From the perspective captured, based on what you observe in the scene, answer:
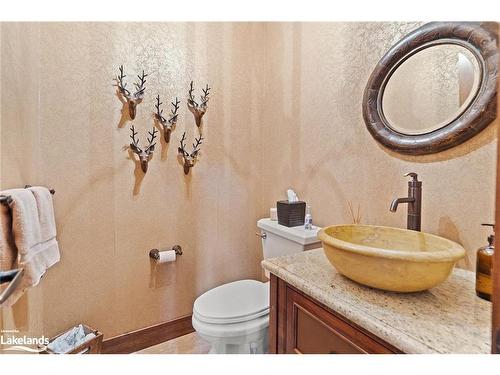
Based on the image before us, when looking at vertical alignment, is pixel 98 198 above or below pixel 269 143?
below

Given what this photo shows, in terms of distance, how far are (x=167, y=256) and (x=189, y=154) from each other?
598 mm

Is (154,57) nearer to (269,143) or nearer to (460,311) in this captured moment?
(269,143)

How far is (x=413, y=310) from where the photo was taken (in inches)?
23.8

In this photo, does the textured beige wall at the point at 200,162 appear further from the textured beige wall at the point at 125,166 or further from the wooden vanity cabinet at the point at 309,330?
the wooden vanity cabinet at the point at 309,330

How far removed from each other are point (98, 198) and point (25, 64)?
637 millimetres

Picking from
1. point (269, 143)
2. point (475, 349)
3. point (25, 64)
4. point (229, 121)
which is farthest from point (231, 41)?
point (475, 349)

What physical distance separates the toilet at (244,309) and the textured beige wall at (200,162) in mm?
222

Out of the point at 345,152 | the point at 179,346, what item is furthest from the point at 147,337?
the point at 345,152

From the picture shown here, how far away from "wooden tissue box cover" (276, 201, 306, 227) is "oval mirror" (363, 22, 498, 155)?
0.50 meters

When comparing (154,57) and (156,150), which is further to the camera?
(156,150)

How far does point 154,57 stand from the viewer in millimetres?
1280

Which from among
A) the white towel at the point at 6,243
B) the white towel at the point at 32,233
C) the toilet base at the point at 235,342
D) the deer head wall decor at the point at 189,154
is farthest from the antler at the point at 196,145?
the toilet base at the point at 235,342

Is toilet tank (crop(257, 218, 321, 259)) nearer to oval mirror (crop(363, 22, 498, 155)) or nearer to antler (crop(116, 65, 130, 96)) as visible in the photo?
oval mirror (crop(363, 22, 498, 155))

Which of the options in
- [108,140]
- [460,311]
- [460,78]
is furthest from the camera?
[108,140]
